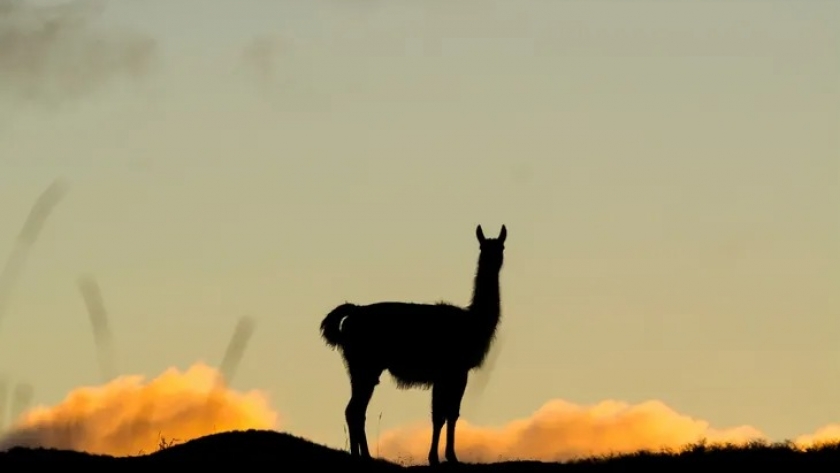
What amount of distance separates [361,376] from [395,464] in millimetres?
2526

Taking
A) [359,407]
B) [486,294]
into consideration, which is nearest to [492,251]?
[486,294]

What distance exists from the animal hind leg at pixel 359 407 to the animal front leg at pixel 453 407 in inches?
52.3

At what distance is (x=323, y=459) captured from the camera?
3066 centimetres

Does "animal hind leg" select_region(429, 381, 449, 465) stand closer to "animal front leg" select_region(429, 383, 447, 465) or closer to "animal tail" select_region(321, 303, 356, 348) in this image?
"animal front leg" select_region(429, 383, 447, 465)

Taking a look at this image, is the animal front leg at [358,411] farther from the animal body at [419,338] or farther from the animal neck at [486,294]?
the animal neck at [486,294]

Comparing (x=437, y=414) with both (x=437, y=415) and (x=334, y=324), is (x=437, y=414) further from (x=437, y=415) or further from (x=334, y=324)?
(x=334, y=324)

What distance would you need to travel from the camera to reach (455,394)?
109 feet

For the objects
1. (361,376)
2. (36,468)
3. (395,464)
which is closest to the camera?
(36,468)

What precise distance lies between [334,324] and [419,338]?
5.12 feet

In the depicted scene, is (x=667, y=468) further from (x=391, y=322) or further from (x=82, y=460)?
(x=82, y=460)

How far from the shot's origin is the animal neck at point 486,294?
34031 mm

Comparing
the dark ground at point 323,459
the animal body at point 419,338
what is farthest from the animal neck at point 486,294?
the dark ground at point 323,459

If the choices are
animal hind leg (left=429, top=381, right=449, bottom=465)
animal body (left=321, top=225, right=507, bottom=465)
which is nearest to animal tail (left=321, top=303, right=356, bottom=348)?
animal body (left=321, top=225, right=507, bottom=465)

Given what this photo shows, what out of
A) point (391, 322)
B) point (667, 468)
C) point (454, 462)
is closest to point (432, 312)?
point (391, 322)
